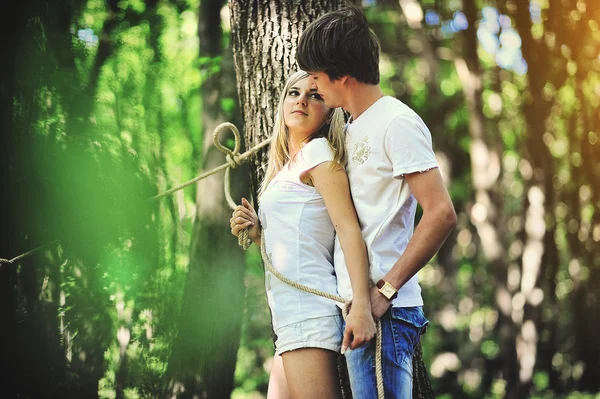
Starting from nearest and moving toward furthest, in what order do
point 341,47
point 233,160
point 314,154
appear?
point 341,47, point 314,154, point 233,160

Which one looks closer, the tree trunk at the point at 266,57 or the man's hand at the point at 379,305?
the man's hand at the point at 379,305

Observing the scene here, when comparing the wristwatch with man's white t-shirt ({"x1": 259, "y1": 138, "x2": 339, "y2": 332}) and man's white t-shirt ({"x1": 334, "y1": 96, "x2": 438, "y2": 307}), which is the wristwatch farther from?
man's white t-shirt ({"x1": 259, "y1": 138, "x2": 339, "y2": 332})

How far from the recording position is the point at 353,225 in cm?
165

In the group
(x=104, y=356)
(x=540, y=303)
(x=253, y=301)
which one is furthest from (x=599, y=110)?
(x=104, y=356)

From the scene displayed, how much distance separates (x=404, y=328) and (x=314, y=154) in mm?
524

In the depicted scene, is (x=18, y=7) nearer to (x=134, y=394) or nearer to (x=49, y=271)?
(x=49, y=271)

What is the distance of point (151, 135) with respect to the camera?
5184 millimetres

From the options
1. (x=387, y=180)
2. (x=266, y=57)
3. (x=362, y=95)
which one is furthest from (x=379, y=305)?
(x=266, y=57)

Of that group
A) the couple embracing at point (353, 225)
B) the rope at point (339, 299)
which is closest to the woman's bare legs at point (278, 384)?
the couple embracing at point (353, 225)

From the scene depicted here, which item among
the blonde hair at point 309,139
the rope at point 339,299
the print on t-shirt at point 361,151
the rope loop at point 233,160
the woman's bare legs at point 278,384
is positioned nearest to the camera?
the rope at point 339,299

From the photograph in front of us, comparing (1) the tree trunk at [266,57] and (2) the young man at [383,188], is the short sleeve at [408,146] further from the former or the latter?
(1) the tree trunk at [266,57]

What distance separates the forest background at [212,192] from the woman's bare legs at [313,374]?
986 mm

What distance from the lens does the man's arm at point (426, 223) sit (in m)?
1.55

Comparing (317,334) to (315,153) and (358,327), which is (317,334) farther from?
(315,153)
